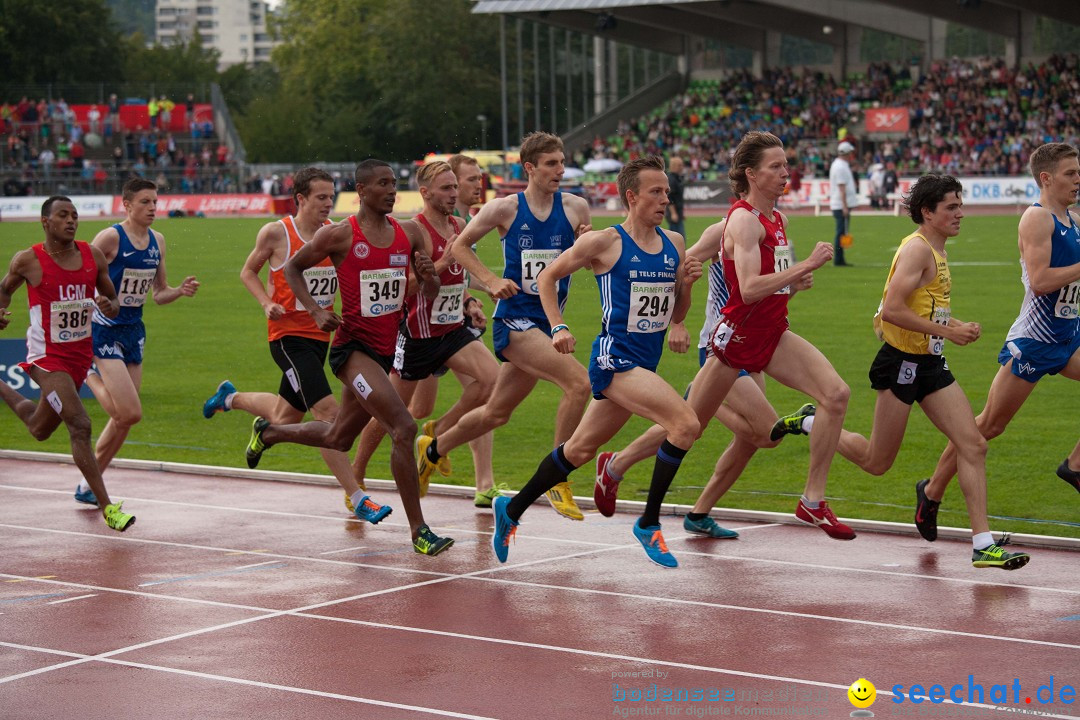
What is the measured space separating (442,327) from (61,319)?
7.81 feet

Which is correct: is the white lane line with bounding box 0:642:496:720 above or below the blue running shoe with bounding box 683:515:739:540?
above

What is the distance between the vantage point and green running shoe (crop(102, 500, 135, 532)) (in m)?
8.98

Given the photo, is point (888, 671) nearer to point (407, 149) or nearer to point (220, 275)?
point (220, 275)

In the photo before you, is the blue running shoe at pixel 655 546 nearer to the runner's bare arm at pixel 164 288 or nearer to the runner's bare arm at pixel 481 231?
the runner's bare arm at pixel 481 231

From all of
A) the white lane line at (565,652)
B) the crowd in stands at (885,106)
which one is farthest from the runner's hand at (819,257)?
the crowd in stands at (885,106)

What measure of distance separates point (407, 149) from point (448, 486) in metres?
74.5

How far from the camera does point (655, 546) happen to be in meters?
7.83

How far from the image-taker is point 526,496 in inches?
316

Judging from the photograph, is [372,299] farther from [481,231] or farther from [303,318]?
[303,318]

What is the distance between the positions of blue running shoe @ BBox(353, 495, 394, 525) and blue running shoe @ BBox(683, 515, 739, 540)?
177 centimetres

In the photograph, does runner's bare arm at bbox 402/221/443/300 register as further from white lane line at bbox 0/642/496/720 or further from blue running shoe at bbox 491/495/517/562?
white lane line at bbox 0/642/496/720

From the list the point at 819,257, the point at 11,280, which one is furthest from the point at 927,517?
the point at 11,280

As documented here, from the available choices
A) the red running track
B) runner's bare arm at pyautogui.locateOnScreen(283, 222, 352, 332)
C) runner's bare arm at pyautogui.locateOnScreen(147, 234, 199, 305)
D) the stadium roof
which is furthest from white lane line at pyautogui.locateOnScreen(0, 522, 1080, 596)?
the stadium roof

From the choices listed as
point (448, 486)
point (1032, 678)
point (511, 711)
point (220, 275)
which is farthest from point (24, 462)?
point (220, 275)
